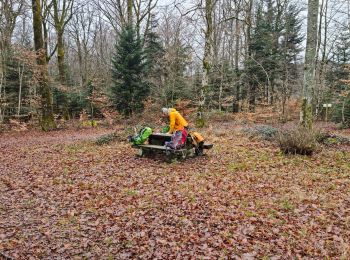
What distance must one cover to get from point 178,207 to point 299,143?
17.2ft

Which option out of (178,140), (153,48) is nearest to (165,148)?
(178,140)

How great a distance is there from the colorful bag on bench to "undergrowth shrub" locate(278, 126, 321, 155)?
3.31 meters

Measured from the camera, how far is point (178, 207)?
570 centimetres

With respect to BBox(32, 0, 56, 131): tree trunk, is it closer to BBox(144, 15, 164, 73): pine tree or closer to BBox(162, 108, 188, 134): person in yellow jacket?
BBox(144, 15, 164, 73): pine tree

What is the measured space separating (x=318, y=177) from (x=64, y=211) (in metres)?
6.04

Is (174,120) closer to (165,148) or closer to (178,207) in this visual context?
(165,148)

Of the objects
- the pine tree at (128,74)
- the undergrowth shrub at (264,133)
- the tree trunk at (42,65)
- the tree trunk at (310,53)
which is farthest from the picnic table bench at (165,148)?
the pine tree at (128,74)

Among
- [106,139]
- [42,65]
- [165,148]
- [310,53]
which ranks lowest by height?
[106,139]

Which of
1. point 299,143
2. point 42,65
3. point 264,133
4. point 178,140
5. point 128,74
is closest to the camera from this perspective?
point 178,140

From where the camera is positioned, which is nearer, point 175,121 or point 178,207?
point 178,207

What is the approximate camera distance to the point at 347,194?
20.5 ft

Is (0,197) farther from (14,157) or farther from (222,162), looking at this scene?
(222,162)

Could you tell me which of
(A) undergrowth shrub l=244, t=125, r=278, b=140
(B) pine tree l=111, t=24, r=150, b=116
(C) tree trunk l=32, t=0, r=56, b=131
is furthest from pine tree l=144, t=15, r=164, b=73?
(A) undergrowth shrub l=244, t=125, r=278, b=140

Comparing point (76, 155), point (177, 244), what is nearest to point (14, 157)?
point (76, 155)
